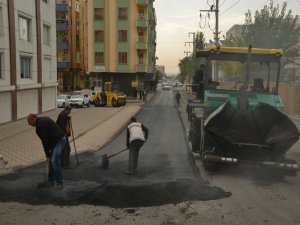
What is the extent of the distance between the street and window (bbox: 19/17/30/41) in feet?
54.4

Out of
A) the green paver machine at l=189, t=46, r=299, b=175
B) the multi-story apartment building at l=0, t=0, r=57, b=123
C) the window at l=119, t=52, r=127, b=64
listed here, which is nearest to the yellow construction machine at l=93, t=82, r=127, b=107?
the multi-story apartment building at l=0, t=0, r=57, b=123

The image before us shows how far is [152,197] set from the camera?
25.3ft

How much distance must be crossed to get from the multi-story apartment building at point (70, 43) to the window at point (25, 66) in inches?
1333

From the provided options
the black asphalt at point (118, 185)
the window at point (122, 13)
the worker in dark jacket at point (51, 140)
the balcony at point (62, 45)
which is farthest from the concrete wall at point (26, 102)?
the balcony at point (62, 45)

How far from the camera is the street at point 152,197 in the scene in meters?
6.65

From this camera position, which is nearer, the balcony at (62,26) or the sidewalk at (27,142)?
the sidewalk at (27,142)

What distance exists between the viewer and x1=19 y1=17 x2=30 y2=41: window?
25256 millimetres

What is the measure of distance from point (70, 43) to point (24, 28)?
39026mm

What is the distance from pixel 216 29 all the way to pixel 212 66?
24.0m

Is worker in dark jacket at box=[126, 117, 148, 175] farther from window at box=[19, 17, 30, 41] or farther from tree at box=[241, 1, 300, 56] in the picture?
tree at box=[241, 1, 300, 56]

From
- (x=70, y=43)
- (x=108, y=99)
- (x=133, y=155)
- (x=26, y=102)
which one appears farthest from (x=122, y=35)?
(x=133, y=155)

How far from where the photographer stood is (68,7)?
2452 inches

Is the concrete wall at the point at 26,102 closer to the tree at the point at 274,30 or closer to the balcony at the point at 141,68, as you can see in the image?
the tree at the point at 274,30

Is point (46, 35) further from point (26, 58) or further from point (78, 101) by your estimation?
point (78, 101)
